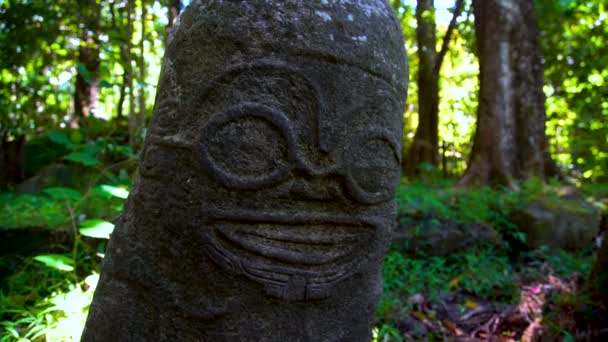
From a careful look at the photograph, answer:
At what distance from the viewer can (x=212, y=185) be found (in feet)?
4.42

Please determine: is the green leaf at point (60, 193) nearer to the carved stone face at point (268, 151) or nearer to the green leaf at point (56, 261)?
the green leaf at point (56, 261)

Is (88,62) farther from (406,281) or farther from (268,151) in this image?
(268,151)

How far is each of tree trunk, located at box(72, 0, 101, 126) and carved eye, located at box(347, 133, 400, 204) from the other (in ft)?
7.18

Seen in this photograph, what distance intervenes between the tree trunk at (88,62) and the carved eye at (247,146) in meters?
2.00

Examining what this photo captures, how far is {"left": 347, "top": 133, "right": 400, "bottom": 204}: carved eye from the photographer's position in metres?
1.46

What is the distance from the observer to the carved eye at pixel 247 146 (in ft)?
4.38

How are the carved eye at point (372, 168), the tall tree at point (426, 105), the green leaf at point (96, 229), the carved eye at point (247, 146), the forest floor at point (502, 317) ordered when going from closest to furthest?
the carved eye at point (247, 146) → the carved eye at point (372, 168) → the green leaf at point (96, 229) → the forest floor at point (502, 317) → the tall tree at point (426, 105)

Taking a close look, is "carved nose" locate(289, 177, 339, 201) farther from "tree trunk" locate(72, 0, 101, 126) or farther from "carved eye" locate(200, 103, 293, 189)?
"tree trunk" locate(72, 0, 101, 126)

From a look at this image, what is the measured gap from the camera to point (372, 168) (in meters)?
1.52

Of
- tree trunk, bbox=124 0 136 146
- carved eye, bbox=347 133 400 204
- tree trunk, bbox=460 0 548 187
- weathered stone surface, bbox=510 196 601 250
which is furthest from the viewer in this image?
tree trunk, bbox=460 0 548 187

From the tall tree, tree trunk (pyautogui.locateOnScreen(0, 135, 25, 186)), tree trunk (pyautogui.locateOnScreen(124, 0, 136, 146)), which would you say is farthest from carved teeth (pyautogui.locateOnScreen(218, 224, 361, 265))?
the tall tree

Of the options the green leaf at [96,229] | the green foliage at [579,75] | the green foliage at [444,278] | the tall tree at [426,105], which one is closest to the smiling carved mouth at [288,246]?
the green leaf at [96,229]

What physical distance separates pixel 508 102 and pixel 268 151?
14.4 ft

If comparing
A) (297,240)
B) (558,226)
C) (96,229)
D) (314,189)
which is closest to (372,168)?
(314,189)
